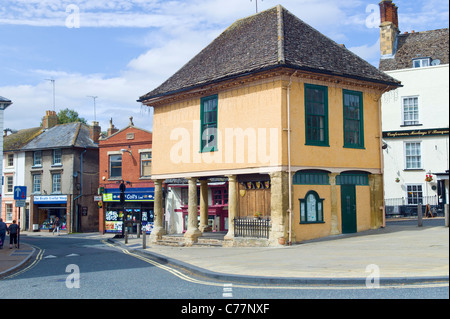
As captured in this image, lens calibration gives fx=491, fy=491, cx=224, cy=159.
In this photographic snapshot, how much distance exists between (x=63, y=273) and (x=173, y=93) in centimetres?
1167

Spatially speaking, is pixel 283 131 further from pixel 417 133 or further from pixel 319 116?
pixel 417 133

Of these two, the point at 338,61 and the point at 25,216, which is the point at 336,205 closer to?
the point at 338,61

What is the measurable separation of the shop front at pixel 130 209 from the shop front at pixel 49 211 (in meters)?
5.38

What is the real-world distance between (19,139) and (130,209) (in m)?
16.9

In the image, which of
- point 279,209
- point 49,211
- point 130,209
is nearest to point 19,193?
point 130,209

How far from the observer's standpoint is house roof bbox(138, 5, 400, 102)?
19.8 meters

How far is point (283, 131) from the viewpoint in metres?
19.2

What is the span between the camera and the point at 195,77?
2336cm

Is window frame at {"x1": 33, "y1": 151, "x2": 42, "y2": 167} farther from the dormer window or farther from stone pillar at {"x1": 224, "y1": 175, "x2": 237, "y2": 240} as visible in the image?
the dormer window

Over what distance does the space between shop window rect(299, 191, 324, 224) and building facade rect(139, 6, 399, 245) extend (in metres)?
0.04

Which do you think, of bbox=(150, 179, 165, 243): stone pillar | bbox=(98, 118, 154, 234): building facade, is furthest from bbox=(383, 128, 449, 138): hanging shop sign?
bbox=(98, 118, 154, 234): building facade

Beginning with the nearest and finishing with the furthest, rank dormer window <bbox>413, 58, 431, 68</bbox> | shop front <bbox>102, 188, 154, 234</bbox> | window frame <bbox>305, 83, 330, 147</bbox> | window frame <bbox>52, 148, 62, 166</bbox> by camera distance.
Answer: window frame <bbox>305, 83, 330, 147</bbox> < dormer window <bbox>413, 58, 431, 68</bbox> < shop front <bbox>102, 188, 154, 234</bbox> < window frame <bbox>52, 148, 62, 166</bbox>

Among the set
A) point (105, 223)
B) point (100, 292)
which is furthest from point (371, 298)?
point (105, 223)

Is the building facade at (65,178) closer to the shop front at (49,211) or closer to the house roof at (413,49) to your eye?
the shop front at (49,211)
